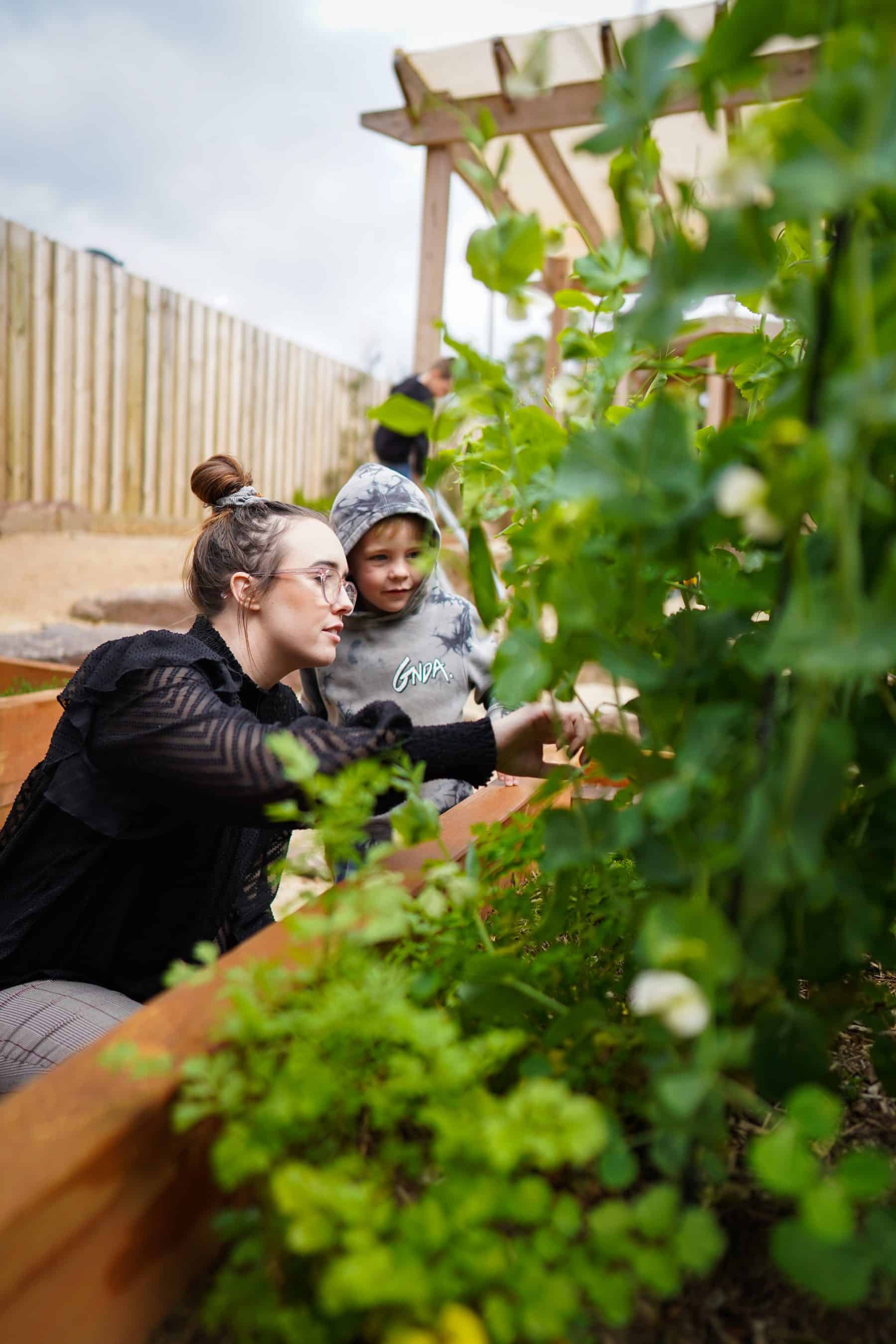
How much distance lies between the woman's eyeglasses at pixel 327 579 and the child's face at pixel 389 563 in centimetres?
58

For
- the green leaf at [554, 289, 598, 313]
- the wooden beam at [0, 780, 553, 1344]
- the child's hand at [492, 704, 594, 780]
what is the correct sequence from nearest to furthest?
the wooden beam at [0, 780, 553, 1344], the green leaf at [554, 289, 598, 313], the child's hand at [492, 704, 594, 780]

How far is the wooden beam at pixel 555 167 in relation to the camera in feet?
16.1

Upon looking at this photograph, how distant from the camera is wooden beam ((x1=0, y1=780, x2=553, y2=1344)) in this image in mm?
605

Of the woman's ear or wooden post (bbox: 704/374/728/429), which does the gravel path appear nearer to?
the woman's ear

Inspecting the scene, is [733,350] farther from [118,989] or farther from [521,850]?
[118,989]

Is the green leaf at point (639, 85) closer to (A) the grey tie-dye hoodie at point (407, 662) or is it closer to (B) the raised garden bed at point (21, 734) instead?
(A) the grey tie-dye hoodie at point (407, 662)

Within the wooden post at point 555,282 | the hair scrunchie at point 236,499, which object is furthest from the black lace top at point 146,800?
the wooden post at point 555,282

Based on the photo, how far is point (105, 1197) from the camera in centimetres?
65

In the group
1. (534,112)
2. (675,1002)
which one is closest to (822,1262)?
(675,1002)

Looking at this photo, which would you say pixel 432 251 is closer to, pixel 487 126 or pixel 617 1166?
pixel 487 126

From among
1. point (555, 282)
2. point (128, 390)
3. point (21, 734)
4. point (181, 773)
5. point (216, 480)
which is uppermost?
point (555, 282)

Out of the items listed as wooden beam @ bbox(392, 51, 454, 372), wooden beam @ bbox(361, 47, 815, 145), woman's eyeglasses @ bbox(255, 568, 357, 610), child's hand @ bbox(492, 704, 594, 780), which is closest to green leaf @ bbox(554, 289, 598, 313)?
child's hand @ bbox(492, 704, 594, 780)

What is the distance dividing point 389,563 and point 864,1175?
198 cm

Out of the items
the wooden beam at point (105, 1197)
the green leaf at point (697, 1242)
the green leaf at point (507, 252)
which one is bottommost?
the wooden beam at point (105, 1197)
